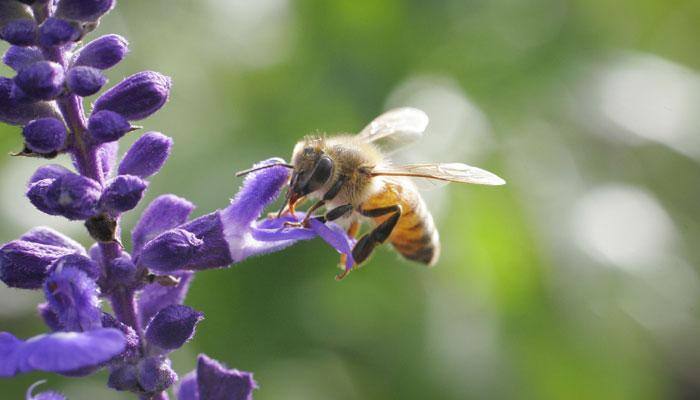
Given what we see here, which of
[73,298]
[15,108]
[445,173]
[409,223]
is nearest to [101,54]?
[15,108]

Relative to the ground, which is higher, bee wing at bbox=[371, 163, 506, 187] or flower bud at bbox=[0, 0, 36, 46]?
flower bud at bbox=[0, 0, 36, 46]

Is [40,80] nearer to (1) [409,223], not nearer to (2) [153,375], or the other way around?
(2) [153,375]

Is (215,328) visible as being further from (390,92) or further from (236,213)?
(236,213)

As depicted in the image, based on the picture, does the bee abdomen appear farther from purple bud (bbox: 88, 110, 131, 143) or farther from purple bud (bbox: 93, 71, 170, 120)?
purple bud (bbox: 88, 110, 131, 143)

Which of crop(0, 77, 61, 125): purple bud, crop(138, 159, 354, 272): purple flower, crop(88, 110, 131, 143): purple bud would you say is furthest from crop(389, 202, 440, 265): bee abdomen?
crop(0, 77, 61, 125): purple bud

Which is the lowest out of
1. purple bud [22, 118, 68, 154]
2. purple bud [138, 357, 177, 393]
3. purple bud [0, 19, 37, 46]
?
purple bud [138, 357, 177, 393]

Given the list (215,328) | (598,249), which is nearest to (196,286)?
(215,328)

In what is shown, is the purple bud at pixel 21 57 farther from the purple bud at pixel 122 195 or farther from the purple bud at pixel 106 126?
the purple bud at pixel 122 195

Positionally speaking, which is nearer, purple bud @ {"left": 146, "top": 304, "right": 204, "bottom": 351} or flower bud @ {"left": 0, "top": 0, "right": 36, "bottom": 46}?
flower bud @ {"left": 0, "top": 0, "right": 36, "bottom": 46}
